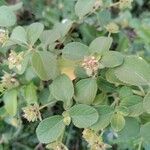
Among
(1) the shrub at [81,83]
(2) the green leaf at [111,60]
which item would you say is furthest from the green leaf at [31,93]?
(2) the green leaf at [111,60]

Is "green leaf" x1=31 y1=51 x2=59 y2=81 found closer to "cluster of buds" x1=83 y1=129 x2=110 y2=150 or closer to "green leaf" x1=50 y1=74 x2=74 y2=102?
"green leaf" x1=50 y1=74 x2=74 y2=102

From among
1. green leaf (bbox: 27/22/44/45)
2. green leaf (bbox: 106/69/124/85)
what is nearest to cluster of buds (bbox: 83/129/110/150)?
green leaf (bbox: 106/69/124/85)

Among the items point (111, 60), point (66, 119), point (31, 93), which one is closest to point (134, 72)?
point (111, 60)

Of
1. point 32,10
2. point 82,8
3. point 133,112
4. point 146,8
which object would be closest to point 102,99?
point 133,112

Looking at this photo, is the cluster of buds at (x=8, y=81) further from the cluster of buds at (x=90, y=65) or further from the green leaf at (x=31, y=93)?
the cluster of buds at (x=90, y=65)

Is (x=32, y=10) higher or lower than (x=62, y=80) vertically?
lower

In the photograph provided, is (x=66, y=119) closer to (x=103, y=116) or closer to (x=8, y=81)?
(x=103, y=116)

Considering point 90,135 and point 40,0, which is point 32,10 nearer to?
point 40,0
